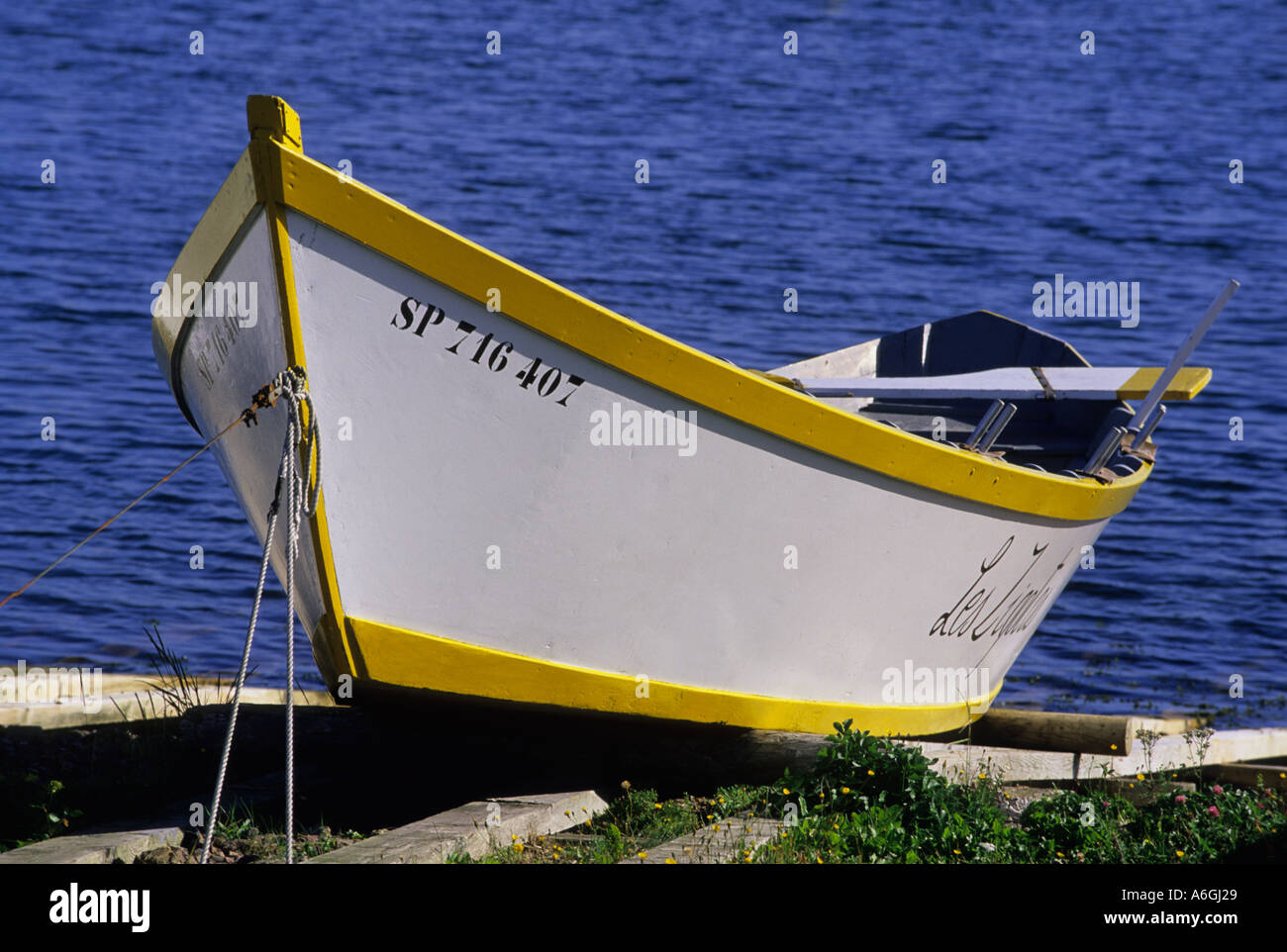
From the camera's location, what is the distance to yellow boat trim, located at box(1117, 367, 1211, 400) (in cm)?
684

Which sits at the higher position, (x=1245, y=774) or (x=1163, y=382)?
(x=1163, y=382)

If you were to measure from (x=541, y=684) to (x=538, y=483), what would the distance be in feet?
2.44

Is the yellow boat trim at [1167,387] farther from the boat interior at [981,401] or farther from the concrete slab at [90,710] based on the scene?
the concrete slab at [90,710]

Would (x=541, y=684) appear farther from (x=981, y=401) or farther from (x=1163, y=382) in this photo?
(x=981, y=401)

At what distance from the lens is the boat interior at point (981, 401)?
7.96 metres

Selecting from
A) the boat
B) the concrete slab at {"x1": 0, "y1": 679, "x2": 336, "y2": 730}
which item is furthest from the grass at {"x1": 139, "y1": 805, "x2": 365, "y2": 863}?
the concrete slab at {"x1": 0, "y1": 679, "x2": 336, "y2": 730}

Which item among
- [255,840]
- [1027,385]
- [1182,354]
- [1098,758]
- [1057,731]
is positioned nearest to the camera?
[255,840]

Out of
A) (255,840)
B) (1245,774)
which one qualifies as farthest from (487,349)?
(1245,774)

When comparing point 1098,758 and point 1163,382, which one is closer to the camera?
point 1098,758

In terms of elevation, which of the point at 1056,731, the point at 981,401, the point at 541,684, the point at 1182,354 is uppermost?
the point at 981,401

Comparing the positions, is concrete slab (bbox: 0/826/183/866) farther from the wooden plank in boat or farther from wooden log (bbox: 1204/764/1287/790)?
wooden log (bbox: 1204/764/1287/790)

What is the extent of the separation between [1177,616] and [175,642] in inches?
307

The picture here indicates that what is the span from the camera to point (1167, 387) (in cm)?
683

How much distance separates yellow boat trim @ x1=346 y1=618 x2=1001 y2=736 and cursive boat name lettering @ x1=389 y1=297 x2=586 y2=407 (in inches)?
37.9
